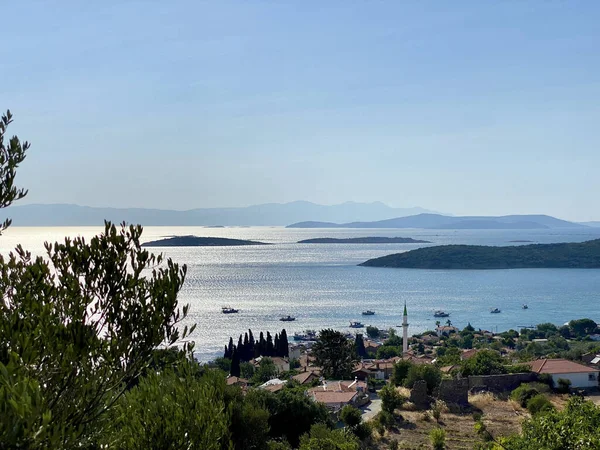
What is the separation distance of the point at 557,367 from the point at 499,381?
9.46ft

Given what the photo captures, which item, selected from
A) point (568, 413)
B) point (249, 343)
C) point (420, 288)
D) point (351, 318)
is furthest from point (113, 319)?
point (420, 288)

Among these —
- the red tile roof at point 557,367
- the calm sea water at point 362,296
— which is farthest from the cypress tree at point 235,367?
the red tile roof at point 557,367

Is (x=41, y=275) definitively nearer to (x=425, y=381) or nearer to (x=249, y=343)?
(x=425, y=381)

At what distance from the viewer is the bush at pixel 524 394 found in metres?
21.8

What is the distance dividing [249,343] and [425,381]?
24.4 metres

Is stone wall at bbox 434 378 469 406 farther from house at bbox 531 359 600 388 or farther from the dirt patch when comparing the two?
house at bbox 531 359 600 388

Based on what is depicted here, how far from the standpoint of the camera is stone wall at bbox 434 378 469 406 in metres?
22.3

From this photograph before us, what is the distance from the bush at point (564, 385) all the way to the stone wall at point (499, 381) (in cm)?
92

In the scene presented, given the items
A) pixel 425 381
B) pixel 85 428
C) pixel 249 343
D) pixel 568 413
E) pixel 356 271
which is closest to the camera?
pixel 85 428

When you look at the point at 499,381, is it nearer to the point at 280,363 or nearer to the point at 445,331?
the point at 280,363

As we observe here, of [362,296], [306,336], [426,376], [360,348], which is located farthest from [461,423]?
[362,296]

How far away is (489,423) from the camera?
19.2 metres

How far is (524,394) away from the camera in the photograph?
870 inches

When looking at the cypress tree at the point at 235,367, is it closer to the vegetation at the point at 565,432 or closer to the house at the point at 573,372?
the house at the point at 573,372
